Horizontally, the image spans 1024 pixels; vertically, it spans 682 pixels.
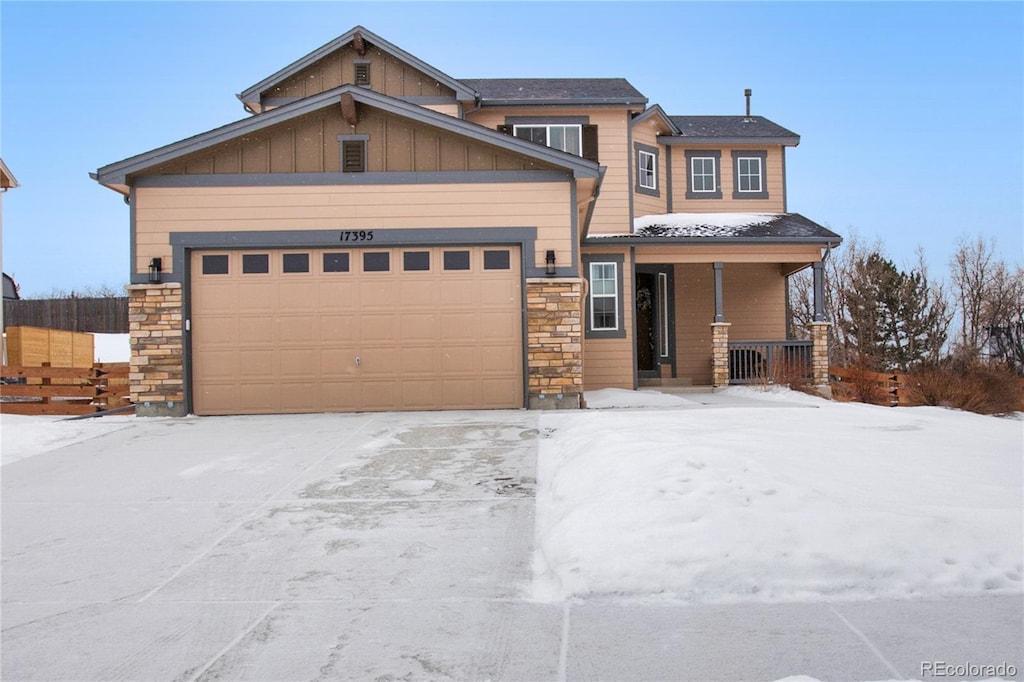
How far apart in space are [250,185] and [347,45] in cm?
582

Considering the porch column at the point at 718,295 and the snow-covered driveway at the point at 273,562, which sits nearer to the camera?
the snow-covered driveway at the point at 273,562

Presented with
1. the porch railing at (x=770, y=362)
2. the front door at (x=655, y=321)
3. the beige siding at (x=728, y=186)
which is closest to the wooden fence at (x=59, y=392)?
the front door at (x=655, y=321)

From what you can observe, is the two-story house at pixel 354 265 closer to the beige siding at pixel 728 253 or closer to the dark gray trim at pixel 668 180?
the beige siding at pixel 728 253

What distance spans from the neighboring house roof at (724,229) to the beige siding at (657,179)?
8.3 inches

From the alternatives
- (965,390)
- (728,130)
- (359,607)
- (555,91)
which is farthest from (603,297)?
(359,607)

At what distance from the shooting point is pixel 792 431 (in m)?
7.45

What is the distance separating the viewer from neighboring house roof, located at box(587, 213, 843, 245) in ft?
51.7

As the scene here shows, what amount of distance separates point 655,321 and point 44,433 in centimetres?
1240

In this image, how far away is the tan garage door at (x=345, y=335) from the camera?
11102mm

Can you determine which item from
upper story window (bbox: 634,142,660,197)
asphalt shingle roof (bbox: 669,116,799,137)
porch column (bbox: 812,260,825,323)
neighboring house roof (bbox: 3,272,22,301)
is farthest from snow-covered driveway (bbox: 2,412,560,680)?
neighboring house roof (bbox: 3,272,22,301)

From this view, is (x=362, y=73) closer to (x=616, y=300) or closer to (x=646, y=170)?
(x=646, y=170)

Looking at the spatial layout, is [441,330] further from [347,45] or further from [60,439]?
[347,45]

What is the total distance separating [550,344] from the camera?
11078 millimetres

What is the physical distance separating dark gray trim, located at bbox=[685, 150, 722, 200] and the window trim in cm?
379
